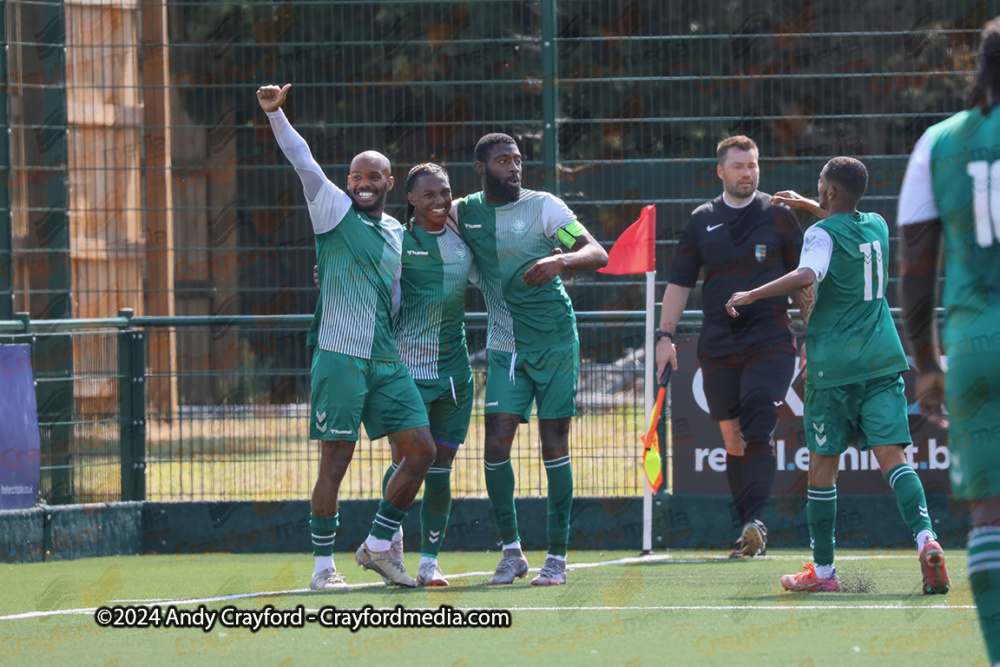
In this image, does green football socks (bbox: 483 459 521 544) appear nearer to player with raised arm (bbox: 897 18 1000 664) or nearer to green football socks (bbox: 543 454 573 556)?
green football socks (bbox: 543 454 573 556)

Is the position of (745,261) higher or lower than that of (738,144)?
lower

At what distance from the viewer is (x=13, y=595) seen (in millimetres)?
7504

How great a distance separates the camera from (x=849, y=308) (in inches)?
270

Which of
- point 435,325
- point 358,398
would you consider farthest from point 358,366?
point 435,325

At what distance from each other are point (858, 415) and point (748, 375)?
195cm

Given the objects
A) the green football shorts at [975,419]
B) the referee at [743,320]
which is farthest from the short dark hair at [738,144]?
the green football shorts at [975,419]

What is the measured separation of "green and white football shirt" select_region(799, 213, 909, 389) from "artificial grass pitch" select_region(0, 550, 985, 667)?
3.48ft

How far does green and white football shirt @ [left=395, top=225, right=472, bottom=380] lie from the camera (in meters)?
7.47

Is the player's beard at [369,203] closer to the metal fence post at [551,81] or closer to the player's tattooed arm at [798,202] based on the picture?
the player's tattooed arm at [798,202]

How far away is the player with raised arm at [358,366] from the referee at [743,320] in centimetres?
213

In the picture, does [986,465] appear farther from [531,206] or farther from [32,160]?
[32,160]

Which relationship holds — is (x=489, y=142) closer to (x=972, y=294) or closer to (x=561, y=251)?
(x=561, y=251)

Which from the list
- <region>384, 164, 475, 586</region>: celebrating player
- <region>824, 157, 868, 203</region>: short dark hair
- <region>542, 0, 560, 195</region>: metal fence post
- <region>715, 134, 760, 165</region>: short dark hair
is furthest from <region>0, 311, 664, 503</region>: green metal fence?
<region>824, 157, 868, 203</region>: short dark hair

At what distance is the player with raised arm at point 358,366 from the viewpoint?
23.0 ft
